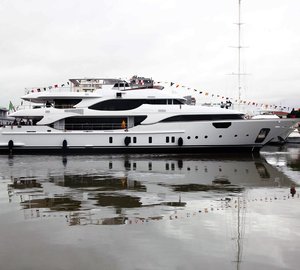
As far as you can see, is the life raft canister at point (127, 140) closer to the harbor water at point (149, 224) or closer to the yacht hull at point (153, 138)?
the yacht hull at point (153, 138)

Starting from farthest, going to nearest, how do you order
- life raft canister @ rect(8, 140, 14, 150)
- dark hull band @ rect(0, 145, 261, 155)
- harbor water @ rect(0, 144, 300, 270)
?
life raft canister @ rect(8, 140, 14, 150) < dark hull band @ rect(0, 145, 261, 155) < harbor water @ rect(0, 144, 300, 270)

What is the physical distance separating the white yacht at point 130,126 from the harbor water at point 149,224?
12.9m

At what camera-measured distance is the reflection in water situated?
7.99 metres

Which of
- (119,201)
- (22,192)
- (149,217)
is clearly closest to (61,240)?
(149,217)

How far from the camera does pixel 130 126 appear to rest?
2645cm

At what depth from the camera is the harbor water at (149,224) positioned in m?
5.20

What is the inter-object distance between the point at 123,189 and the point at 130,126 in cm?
1561

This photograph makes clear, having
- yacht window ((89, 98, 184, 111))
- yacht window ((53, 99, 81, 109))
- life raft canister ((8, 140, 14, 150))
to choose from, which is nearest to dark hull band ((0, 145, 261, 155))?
life raft canister ((8, 140, 14, 150))

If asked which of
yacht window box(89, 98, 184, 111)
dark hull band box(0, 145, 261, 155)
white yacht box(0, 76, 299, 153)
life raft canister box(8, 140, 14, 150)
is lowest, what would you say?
dark hull band box(0, 145, 261, 155)

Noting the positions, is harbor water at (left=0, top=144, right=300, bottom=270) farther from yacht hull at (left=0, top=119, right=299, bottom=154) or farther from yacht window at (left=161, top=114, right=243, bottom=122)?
yacht window at (left=161, top=114, right=243, bottom=122)

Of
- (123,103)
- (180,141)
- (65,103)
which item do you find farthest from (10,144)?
(180,141)

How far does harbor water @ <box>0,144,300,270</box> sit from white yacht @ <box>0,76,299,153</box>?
42.4 ft

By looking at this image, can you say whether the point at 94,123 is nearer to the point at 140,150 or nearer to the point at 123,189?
the point at 140,150

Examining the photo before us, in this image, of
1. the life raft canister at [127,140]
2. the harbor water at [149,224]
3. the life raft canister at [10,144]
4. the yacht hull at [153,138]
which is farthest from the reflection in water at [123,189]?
the life raft canister at [10,144]
